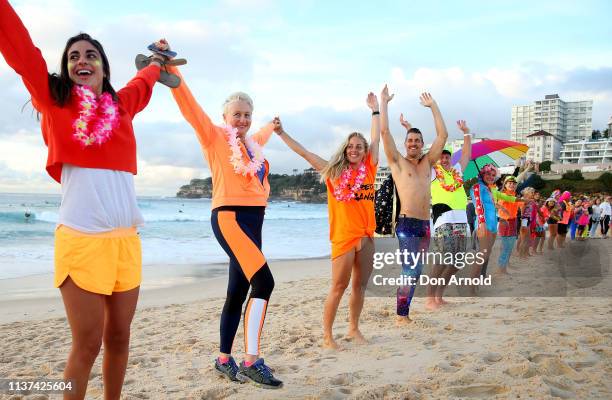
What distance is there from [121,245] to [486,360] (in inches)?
112

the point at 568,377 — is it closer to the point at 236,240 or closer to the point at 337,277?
the point at 337,277

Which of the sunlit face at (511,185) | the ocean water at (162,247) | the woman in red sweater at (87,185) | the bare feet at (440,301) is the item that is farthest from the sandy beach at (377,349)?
the ocean water at (162,247)

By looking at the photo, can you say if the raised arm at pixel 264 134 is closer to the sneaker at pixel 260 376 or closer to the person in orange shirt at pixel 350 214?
the person in orange shirt at pixel 350 214

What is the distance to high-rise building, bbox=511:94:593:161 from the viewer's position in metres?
138

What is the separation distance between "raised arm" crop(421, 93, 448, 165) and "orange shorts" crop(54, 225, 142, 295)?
372 cm

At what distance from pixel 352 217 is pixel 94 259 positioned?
2.54 meters

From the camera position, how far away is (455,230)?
594 centimetres

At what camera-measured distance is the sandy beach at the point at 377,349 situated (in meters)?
3.22

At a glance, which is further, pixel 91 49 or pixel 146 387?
pixel 146 387

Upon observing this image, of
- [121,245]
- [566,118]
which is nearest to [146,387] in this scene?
[121,245]

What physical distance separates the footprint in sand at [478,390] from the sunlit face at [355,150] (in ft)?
6.97

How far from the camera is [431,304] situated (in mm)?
6086

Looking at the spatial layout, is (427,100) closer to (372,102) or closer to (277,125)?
(372,102)

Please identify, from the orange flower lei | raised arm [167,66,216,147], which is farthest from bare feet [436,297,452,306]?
raised arm [167,66,216,147]
